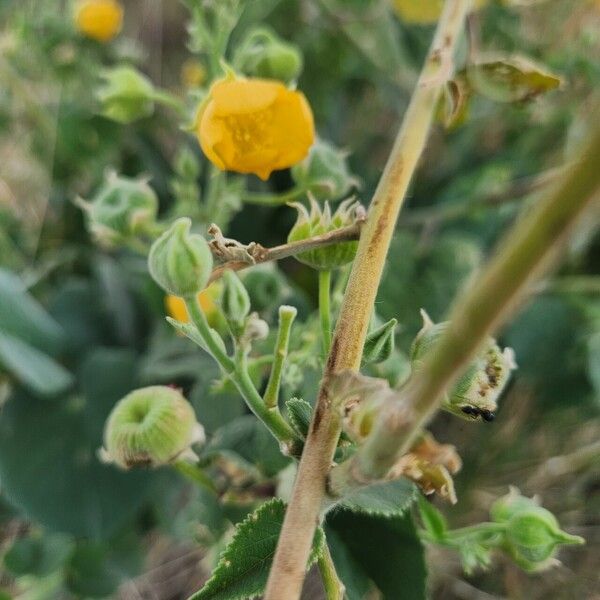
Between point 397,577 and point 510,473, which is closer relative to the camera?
point 397,577

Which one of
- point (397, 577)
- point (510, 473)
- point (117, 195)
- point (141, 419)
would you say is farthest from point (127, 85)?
point (510, 473)

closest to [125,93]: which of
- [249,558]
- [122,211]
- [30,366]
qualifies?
[122,211]

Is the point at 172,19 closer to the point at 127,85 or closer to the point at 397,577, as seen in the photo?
the point at 127,85

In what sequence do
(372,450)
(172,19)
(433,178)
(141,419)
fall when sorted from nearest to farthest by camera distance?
(372,450) < (141,419) < (433,178) < (172,19)

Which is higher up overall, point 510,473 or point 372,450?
point 372,450

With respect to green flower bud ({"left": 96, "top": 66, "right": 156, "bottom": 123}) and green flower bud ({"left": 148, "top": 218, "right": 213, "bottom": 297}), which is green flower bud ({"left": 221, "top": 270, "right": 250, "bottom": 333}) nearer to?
green flower bud ({"left": 148, "top": 218, "right": 213, "bottom": 297})

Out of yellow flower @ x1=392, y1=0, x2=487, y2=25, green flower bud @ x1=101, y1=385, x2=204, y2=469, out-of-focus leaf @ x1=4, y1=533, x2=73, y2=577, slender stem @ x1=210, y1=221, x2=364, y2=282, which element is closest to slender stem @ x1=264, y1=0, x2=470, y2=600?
slender stem @ x1=210, y1=221, x2=364, y2=282

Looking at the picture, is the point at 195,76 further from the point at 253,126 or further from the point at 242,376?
the point at 242,376
